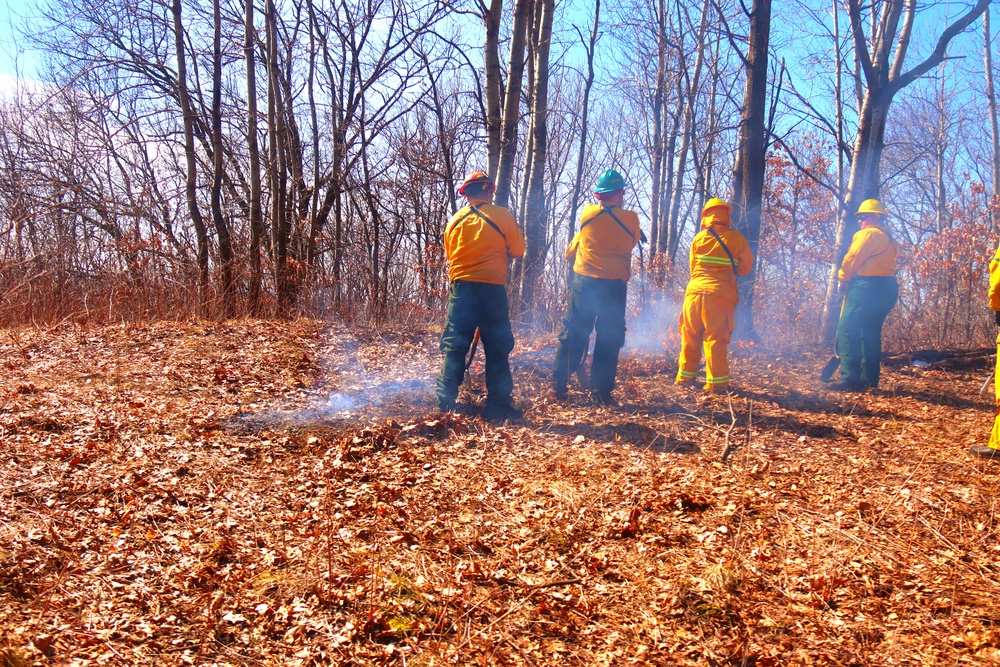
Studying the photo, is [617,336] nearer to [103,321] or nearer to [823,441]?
[823,441]

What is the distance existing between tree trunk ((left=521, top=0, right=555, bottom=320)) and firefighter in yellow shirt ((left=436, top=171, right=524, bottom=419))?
391 centimetres

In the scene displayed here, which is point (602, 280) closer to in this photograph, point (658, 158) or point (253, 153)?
point (253, 153)

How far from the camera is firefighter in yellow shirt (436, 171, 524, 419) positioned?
18.6 feet

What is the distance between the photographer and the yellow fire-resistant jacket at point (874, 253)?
22.9ft

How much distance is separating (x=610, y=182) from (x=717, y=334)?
6.21ft

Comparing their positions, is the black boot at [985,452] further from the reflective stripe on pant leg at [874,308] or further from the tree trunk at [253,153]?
the tree trunk at [253,153]

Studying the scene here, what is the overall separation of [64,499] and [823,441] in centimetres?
568

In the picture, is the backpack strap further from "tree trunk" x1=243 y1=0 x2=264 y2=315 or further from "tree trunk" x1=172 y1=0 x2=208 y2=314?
"tree trunk" x1=172 y1=0 x2=208 y2=314

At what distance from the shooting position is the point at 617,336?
6.28 metres

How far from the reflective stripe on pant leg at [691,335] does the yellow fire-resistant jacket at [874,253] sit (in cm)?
190

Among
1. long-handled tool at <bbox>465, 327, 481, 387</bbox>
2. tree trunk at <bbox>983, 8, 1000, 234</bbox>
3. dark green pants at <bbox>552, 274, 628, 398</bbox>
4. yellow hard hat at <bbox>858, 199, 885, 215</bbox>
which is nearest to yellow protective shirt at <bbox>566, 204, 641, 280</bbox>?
dark green pants at <bbox>552, 274, 628, 398</bbox>

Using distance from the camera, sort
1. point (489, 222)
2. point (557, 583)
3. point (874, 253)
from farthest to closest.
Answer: point (874, 253) < point (489, 222) < point (557, 583)

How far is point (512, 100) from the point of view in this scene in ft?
27.1

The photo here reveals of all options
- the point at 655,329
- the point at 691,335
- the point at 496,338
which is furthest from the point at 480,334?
the point at 655,329
